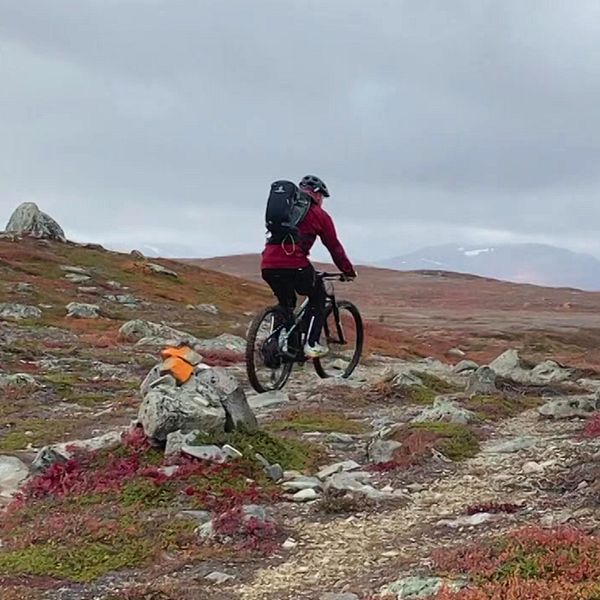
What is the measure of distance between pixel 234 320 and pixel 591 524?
1402 inches

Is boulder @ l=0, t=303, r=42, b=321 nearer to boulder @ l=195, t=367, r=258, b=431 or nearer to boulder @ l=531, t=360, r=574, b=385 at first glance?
boulder @ l=531, t=360, r=574, b=385

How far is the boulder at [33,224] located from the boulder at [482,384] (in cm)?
5331

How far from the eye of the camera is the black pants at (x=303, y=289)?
14602mm

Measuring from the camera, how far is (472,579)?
6.64 meters

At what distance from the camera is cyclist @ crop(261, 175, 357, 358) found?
557 inches

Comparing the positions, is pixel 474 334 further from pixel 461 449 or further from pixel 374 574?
pixel 374 574

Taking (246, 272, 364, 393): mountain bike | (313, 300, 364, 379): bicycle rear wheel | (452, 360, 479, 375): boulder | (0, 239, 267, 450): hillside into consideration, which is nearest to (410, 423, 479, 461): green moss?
(246, 272, 364, 393): mountain bike

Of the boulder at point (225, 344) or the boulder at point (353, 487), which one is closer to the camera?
the boulder at point (353, 487)

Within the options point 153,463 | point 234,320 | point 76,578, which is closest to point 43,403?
point 153,463

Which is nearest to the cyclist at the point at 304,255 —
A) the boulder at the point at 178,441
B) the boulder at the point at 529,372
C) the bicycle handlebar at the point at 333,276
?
the bicycle handlebar at the point at 333,276

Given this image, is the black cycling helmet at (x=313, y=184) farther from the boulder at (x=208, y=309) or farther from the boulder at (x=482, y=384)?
the boulder at (x=208, y=309)

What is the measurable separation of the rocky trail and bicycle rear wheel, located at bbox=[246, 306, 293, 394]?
0.94m

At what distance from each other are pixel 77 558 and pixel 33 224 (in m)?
64.3

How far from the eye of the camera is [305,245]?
1434 centimetres
